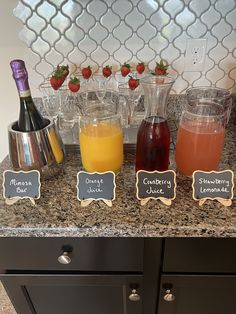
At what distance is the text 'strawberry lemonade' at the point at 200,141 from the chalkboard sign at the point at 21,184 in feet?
1.31

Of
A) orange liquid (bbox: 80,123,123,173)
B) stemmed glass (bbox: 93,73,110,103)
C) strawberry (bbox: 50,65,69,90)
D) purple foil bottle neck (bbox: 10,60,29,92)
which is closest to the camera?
purple foil bottle neck (bbox: 10,60,29,92)

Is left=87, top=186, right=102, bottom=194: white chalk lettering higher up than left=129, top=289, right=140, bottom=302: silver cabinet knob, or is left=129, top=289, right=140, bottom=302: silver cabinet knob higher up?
left=87, top=186, right=102, bottom=194: white chalk lettering

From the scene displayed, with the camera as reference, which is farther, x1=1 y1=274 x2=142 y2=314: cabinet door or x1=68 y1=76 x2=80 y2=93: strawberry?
x1=68 y1=76 x2=80 y2=93: strawberry

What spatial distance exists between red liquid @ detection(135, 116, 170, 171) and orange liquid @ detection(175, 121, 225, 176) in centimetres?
5

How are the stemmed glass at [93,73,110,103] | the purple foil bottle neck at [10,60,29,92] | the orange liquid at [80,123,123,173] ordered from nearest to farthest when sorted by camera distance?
1. the purple foil bottle neck at [10,60,29,92]
2. the orange liquid at [80,123,123,173]
3. the stemmed glass at [93,73,110,103]

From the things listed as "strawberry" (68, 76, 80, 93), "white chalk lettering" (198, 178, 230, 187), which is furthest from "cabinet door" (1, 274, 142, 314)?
"strawberry" (68, 76, 80, 93)

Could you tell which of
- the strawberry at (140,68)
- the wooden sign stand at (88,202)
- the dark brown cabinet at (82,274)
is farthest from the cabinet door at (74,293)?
the strawberry at (140,68)

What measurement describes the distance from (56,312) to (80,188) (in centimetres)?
55

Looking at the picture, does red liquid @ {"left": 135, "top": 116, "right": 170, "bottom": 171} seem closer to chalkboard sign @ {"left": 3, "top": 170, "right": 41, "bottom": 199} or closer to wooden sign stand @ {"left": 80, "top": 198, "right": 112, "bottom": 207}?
wooden sign stand @ {"left": 80, "top": 198, "right": 112, "bottom": 207}

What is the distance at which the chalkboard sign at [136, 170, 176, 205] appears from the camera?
2.22 feet

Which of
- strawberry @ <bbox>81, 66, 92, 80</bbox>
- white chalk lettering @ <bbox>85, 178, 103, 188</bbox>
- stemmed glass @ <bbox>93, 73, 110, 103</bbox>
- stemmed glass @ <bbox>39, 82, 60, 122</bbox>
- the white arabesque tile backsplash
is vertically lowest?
white chalk lettering @ <bbox>85, 178, 103, 188</bbox>

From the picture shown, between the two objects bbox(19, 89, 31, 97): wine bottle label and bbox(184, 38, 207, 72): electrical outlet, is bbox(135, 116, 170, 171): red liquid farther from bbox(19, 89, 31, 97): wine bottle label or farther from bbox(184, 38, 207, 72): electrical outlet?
bbox(184, 38, 207, 72): electrical outlet

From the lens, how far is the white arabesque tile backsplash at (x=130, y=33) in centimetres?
102

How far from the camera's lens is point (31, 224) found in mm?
658
